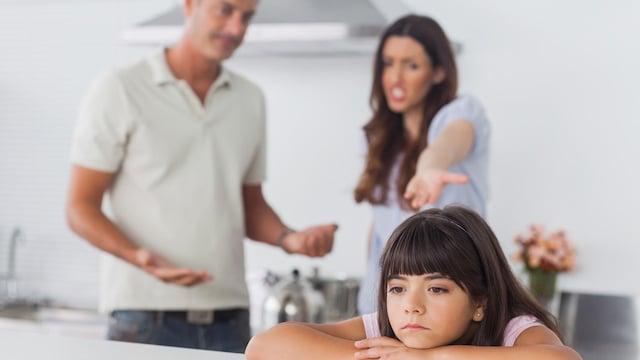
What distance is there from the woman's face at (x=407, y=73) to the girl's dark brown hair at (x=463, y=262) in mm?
965

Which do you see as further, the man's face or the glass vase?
the glass vase

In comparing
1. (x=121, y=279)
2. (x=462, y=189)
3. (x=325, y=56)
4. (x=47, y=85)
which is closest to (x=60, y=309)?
(x=47, y=85)

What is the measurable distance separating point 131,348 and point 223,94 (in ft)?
3.83

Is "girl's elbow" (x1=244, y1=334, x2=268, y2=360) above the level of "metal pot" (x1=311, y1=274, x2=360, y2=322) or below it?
above

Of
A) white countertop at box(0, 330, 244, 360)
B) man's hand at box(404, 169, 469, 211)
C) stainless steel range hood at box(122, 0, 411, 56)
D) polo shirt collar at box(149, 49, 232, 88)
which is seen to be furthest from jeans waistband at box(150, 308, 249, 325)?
stainless steel range hood at box(122, 0, 411, 56)

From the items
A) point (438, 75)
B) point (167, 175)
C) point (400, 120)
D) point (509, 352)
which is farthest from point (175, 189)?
point (509, 352)

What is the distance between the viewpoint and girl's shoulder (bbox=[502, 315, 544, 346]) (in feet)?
4.14

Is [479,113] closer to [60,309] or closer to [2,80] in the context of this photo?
[60,309]

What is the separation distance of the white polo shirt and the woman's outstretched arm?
3.33 feet

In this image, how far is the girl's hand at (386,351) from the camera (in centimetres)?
113

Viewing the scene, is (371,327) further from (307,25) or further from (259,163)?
(307,25)

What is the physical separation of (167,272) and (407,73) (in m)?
0.67

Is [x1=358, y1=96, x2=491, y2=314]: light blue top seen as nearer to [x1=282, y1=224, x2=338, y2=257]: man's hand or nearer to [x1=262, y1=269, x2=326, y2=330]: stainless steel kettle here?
[x1=282, y1=224, x2=338, y2=257]: man's hand

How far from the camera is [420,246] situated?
3.97 feet
